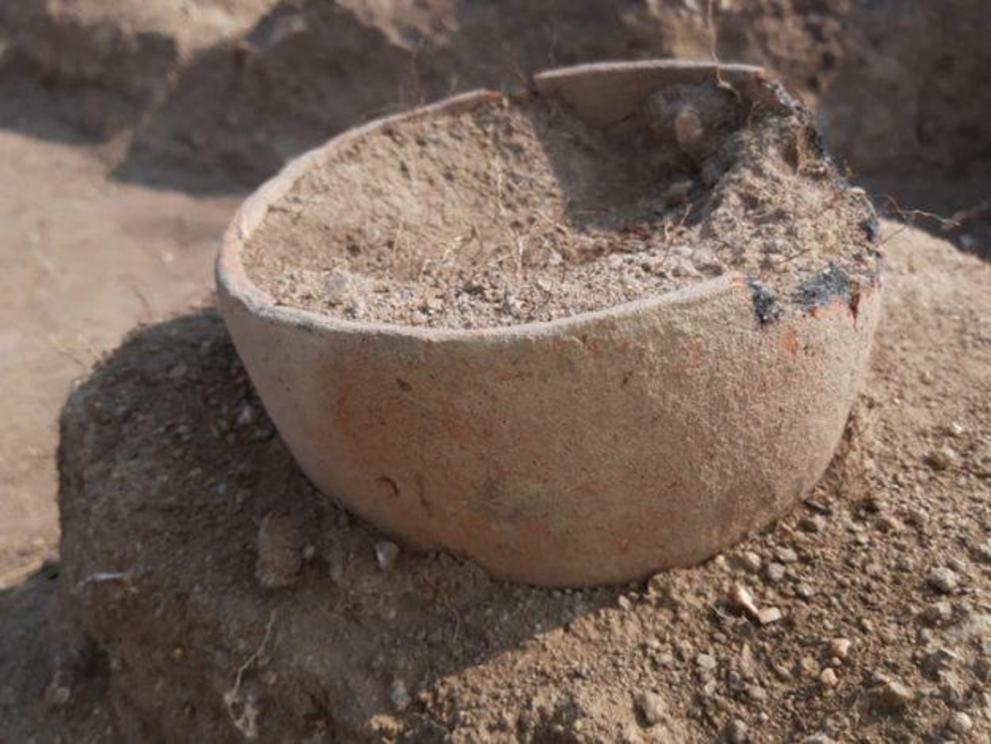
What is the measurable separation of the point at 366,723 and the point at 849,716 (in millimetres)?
885

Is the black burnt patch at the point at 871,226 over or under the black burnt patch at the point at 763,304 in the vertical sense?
over

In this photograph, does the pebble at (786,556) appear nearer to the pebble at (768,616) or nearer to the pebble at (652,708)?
the pebble at (768,616)

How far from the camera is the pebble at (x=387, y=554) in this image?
2.46 meters

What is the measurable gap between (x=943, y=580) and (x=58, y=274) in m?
4.27

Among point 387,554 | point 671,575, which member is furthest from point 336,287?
point 671,575

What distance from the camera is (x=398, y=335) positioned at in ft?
7.00

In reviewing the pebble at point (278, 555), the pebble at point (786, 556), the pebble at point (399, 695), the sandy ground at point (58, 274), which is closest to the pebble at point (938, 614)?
the pebble at point (786, 556)

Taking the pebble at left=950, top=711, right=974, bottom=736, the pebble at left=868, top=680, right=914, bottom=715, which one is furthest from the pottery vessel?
the pebble at left=950, top=711, right=974, bottom=736

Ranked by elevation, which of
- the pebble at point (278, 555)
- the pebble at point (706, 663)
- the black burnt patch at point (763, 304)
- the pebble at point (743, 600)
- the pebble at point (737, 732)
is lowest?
the pebble at point (278, 555)

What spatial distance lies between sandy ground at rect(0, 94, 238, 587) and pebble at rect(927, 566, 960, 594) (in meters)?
2.71

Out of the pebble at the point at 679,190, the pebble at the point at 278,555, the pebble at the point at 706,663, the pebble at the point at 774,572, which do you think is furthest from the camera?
the pebble at the point at 679,190

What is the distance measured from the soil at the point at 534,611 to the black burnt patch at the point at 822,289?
19.9 inches

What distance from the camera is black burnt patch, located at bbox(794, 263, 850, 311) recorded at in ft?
7.25

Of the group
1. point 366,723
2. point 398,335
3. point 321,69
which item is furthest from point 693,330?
point 321,69
